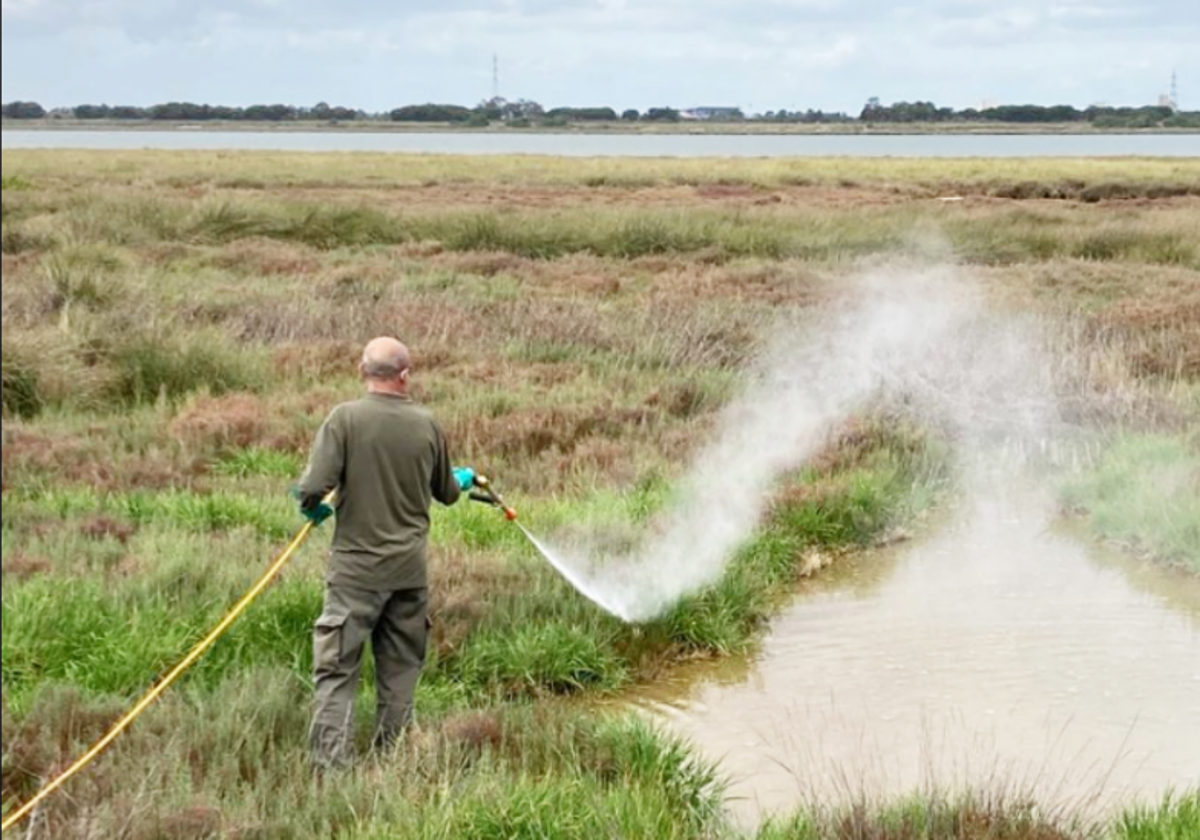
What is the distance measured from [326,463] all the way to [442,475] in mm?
571

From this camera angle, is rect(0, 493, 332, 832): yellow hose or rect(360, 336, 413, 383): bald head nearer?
rect(0, 493, 332, 832): yellow hose

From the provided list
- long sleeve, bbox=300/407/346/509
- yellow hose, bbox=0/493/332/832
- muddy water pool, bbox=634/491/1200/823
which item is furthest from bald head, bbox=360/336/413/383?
muddy water pool, bbox=634/491/1200/823

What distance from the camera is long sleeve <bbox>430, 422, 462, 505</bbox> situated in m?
5.83

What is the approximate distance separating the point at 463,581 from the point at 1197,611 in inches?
193

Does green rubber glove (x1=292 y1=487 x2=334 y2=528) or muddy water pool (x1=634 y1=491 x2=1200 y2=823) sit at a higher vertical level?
green rubber glove (x1=292 y1=487 x2=334 y2=528)

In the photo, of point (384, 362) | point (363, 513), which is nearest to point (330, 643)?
point (363, 513)

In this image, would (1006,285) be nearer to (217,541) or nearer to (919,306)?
(919,306)

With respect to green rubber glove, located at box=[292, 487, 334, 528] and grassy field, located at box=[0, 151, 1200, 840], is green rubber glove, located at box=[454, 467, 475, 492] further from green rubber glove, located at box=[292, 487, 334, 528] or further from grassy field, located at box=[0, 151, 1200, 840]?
grassy field, located at box=[0, 151, 1200, 840]

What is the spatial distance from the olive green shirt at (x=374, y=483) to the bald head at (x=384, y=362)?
0.09 meters

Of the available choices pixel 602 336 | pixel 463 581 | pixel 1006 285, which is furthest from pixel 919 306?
pixel 463 581

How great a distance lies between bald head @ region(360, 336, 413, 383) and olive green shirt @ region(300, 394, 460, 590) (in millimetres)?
89

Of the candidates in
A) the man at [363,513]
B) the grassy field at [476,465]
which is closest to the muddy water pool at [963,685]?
the grassy field at [476,465]

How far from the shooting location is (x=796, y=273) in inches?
875

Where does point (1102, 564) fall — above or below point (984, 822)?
below
